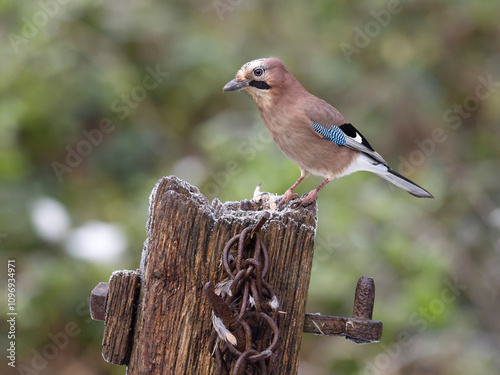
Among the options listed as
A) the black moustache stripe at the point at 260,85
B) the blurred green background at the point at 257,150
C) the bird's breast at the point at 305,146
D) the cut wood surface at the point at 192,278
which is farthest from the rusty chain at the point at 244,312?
the blurred green background at the point at 257,150

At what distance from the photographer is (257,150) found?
5.28 meters

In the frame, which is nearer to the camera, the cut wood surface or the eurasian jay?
the cut wood surface

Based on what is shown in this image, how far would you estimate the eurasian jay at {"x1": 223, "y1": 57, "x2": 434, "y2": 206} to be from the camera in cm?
320

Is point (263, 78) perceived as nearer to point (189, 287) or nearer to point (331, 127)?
point (331, 127)

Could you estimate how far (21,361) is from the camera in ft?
16.8

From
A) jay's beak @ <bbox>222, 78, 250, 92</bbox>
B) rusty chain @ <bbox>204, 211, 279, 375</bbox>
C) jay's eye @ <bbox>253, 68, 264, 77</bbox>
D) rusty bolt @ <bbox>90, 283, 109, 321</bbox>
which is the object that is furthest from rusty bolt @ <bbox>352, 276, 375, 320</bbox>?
jay's eye @ <bbox>253, 68, 264, 77</bbox>

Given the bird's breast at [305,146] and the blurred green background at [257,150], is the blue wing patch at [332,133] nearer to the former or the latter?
the bird's breast at [305,146]

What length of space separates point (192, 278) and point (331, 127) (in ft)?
5.56

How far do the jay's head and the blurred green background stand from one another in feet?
5.13

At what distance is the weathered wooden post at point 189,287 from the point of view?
6.91 ft

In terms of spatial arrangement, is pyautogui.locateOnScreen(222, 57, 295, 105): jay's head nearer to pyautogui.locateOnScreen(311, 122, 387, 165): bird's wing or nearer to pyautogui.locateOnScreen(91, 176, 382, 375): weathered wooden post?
pyautogui.locateOnScreen(311, 122, 387, 165): bird's wing

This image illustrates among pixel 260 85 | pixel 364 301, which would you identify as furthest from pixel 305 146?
pixel 364 301

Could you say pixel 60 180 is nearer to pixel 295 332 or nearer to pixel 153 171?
pixel 153 171

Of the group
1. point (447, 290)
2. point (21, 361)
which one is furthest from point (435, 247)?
point (21, 361)
